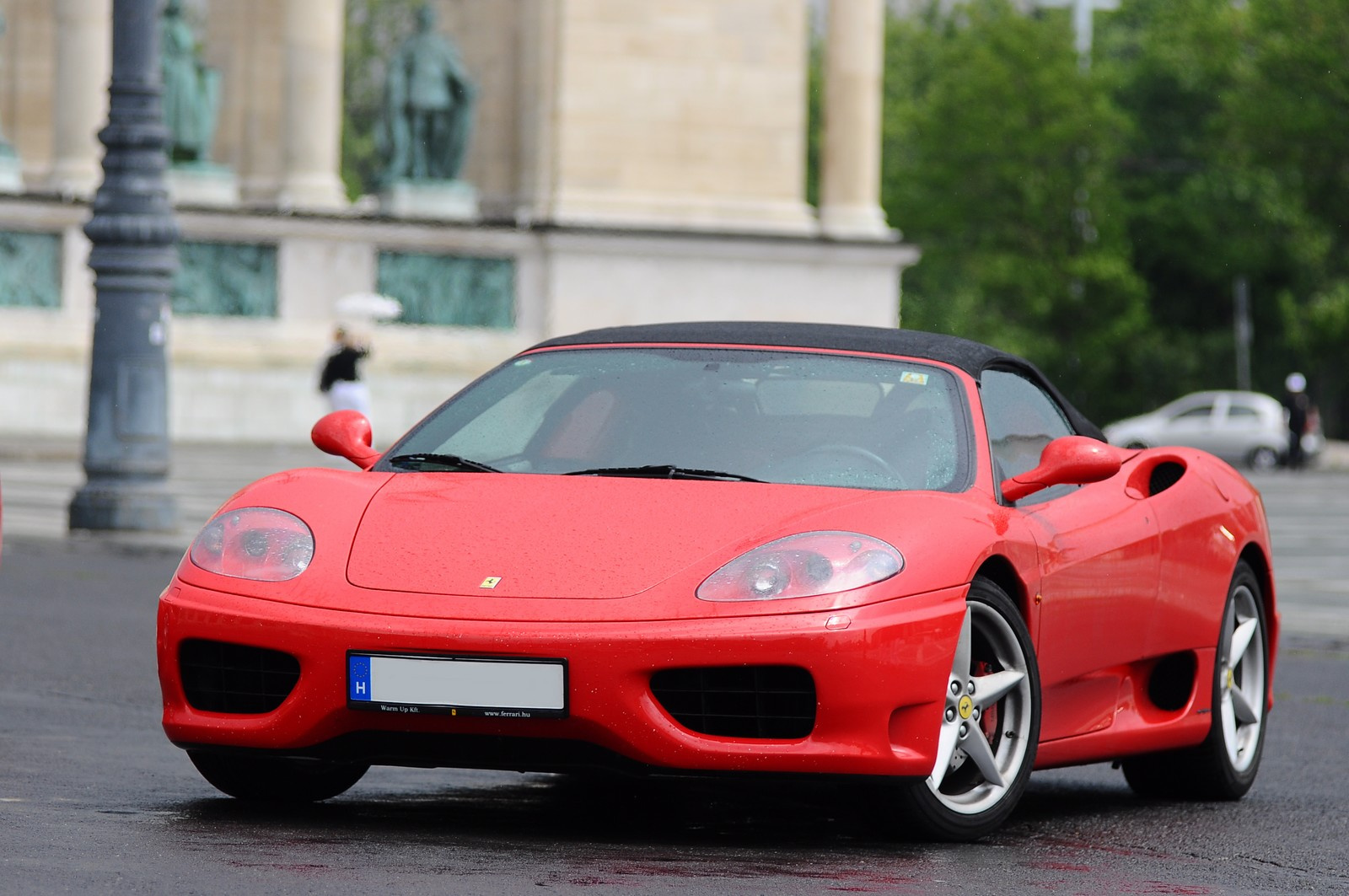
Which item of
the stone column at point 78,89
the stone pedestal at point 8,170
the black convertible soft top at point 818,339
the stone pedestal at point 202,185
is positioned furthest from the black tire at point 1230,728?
the stone column at point 78,89

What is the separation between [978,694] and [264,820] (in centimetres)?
166

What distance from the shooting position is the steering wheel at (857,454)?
20.6 ft

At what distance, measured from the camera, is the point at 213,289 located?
1335 inches

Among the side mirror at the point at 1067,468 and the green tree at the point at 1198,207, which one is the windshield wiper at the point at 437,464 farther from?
the green tree at the point at 1198,207

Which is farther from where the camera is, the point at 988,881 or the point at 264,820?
the point at 264,820

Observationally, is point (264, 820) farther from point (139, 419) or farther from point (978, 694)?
point (139, 419)

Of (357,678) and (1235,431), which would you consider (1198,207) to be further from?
(357,678)

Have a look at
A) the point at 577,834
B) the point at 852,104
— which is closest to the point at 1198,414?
the point at 852,104

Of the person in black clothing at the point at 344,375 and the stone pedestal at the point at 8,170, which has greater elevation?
the stone pedestal at the point at 8,170

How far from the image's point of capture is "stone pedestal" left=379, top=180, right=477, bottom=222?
3519cm

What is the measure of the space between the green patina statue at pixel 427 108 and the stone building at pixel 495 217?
2.59 ft

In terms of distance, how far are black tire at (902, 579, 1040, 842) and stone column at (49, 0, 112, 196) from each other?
29134 mm

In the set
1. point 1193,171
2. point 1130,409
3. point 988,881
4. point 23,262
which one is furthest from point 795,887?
point 1193,171

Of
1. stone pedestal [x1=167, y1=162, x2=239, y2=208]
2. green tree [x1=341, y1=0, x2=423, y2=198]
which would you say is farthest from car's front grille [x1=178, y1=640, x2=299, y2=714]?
green tree [x1=341, y1=0, x2=423, y2=198]
